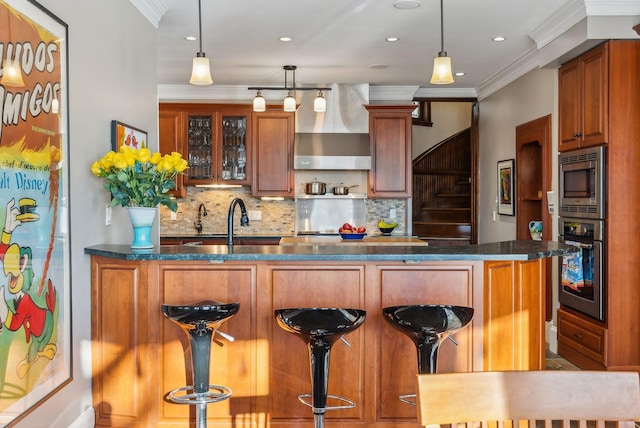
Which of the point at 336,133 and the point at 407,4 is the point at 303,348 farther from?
the point at 336,133

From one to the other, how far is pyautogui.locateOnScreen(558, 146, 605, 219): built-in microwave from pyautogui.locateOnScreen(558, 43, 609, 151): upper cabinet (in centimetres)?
8

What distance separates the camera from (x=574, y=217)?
4.32 metres

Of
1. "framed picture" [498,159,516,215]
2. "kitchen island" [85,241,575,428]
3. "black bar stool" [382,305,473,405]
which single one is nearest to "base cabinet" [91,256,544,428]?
"kitchen island" [85,241,575,428]

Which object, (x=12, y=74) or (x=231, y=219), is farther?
(x=231, y=219)

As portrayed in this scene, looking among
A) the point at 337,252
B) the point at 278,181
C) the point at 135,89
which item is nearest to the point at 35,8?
the point at 135,89

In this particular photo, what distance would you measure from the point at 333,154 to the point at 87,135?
376 centimetres

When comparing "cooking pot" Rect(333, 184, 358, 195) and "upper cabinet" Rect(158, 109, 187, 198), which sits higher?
"upper cabinet" Rect(158, 109, 187, 198)

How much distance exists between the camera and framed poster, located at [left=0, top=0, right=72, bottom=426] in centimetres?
212

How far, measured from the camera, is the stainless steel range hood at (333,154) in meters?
6.41

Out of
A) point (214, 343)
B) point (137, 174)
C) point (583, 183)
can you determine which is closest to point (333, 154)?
point (583, 183)

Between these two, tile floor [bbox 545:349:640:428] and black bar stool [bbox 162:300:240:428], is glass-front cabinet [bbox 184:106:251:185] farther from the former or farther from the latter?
black bar stool [bbox 162:300:240:428]

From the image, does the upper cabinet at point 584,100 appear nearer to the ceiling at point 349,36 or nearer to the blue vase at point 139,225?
the ceiling at point 349,36

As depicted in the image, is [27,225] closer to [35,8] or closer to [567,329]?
[35,8]

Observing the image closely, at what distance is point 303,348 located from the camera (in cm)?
294
